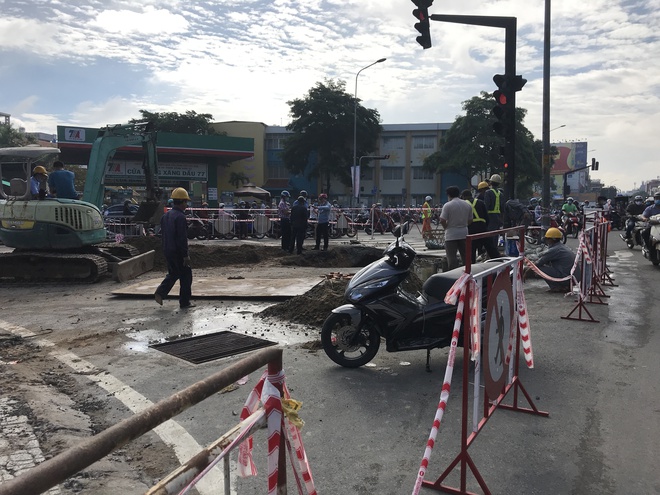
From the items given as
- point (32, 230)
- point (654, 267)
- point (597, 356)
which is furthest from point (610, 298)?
point (32, 230)

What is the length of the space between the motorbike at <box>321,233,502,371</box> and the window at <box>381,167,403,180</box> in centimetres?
5899

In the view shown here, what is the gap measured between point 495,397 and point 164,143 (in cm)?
4200

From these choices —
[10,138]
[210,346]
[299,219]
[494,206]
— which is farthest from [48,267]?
[10,138]

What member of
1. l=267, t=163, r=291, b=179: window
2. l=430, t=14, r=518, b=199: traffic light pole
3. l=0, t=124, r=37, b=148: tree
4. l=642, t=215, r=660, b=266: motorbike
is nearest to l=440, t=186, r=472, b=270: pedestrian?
l=430, t=14, r=518, b=199: traffic light pole

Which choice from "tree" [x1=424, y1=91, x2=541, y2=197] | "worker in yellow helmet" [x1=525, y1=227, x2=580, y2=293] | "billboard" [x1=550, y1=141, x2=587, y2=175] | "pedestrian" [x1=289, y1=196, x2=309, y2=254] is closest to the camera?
"worker in yellow helmet" [x1=525, y1=227, x2=580, y2=293]

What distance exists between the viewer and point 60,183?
12.1 m

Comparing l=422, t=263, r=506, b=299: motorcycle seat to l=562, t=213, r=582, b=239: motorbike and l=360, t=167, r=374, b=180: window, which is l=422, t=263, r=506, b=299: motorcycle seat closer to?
l=562, t=213, r=582, b=239: motorbike

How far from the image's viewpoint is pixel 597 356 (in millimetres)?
6020

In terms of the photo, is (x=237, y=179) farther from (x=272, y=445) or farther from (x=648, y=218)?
(x=272, y=445)

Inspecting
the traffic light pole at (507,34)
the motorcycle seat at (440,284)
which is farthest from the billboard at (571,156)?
the motorcycle seat at (440,284)

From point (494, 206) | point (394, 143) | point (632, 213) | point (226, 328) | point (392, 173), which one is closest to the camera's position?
point (226, 328)

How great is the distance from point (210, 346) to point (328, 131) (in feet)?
171

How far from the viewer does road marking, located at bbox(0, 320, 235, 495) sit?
3.30 metres

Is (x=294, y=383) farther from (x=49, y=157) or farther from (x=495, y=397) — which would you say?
(x=49, y=157)
